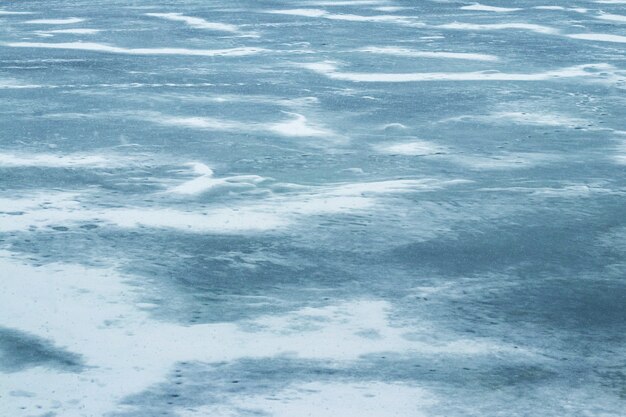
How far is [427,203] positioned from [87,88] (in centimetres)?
492

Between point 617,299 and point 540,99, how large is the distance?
5263 mm

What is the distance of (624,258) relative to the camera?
19.9 ft

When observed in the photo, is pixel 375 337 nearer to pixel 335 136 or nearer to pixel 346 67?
pixel 335 136

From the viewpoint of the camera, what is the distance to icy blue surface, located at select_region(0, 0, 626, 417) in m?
4.54

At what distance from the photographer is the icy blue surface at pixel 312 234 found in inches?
179

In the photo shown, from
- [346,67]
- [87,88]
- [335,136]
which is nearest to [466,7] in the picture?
[346,67]

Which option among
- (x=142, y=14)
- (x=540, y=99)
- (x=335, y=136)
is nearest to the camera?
(x=335, y=136)

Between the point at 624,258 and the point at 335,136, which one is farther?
the point at 335,136

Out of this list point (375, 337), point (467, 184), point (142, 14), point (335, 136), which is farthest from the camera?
point (142, 14)

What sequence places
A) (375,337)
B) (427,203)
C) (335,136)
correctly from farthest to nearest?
(335,136)
(427,203)
(375,337)

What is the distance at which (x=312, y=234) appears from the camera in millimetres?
6480

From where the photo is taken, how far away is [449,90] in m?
11.0

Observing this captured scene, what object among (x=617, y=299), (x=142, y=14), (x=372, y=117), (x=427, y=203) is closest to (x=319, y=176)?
(x=427, y=203)

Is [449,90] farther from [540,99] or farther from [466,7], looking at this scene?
[466,7]
